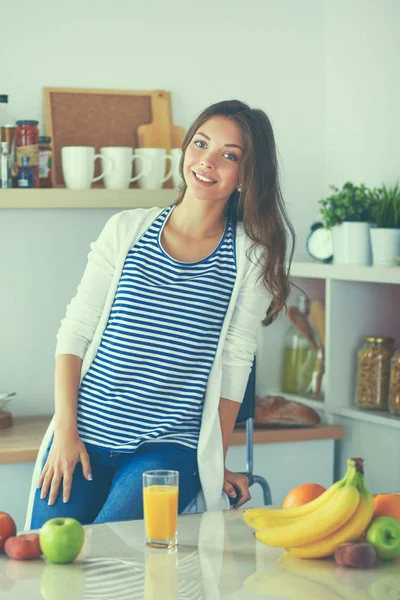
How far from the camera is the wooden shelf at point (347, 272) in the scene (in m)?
2.37

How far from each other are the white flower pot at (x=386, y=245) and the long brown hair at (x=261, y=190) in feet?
1.96

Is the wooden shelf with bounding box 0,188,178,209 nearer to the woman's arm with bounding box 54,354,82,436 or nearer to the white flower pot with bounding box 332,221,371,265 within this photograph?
the white flower pot with bounding box 332,221,371,265

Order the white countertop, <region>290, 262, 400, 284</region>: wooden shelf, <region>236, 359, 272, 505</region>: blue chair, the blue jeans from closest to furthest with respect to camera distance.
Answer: the white countertop
the blue jeans
<region>236, 359, 272, 505</region>: blue chair
<region>290, 262, 400, 284</region>: wooden shelf

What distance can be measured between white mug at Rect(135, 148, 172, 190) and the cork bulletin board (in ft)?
0.35

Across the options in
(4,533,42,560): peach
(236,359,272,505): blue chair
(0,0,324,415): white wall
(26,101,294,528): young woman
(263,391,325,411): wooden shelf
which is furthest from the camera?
(263,391,325,411): wooden shelf

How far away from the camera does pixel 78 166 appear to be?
2492 millimetres

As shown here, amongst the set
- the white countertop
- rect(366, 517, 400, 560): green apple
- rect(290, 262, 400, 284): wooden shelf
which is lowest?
the white countertop

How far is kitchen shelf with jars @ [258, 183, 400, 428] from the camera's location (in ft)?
8.11

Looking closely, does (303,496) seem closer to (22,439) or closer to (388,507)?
(388,507)

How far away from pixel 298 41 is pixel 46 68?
80cm

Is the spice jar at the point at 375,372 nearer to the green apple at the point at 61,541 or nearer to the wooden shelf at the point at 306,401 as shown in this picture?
the wooden shelf at the point at 306,401

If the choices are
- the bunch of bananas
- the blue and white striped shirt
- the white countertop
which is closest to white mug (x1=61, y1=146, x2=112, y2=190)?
the blue and white striped shirt

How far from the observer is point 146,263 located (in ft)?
6.08

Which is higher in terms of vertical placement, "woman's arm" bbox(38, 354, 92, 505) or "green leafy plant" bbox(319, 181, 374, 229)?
"green leafy plant" bbox(319, 181, 374, 229)
